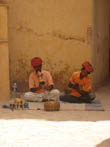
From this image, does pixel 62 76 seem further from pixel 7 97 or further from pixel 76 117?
pixel 76 117

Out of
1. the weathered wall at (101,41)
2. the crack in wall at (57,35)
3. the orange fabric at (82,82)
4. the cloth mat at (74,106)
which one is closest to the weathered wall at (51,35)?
the crack in wall at (57,35)

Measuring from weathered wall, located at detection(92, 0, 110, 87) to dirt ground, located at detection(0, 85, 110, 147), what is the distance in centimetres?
241

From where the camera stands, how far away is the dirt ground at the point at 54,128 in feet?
14.2

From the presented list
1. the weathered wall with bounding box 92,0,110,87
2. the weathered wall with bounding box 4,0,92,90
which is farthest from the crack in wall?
the weathered wall with bounding box 92,0,110,87

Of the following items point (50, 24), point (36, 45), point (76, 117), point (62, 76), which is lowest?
point (76, 117)

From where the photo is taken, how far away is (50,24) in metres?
8.30

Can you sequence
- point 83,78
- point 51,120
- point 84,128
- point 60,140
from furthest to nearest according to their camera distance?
point 83,78 < point 51,120 < point 84,128 < point 60,140

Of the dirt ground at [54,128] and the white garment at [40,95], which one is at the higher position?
the white garment at [40,95]

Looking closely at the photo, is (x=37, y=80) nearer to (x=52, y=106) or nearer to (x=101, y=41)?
(x=52, y=106)

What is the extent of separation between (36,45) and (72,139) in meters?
4.27

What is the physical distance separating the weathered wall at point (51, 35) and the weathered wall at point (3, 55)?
943 millimetres

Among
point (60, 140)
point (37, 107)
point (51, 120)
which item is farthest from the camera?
point (37, 107)

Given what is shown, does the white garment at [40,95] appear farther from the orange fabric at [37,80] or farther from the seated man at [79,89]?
the seated man at [79,89]

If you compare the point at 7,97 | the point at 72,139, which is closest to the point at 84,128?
the point at 72,139
